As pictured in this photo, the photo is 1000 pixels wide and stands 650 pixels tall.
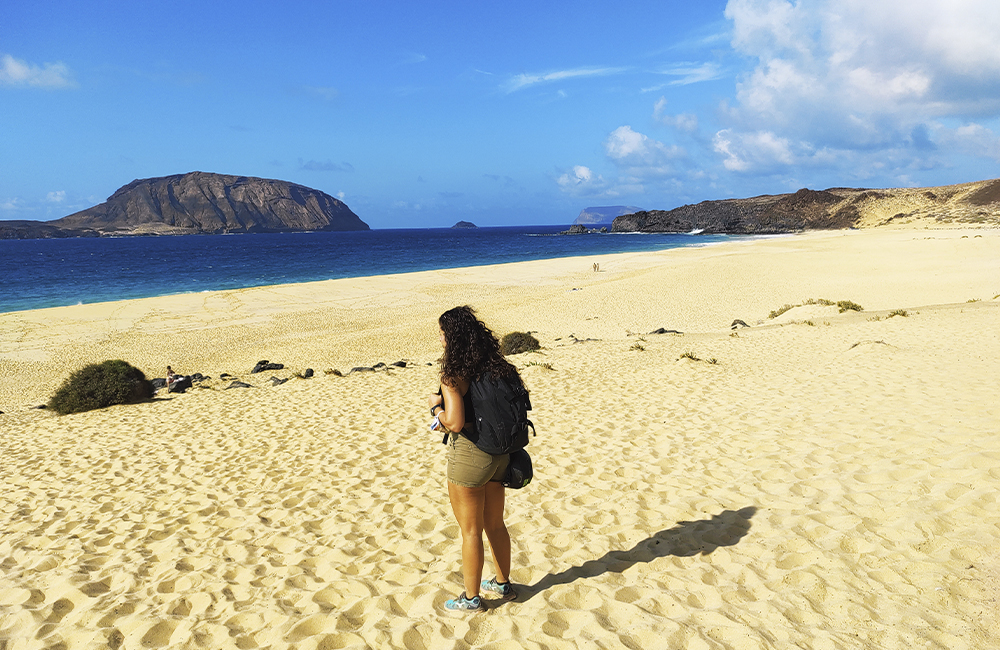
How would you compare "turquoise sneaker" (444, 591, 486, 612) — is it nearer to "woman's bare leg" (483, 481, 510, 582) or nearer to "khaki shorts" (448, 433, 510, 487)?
"woman's bare leg" (483, 481, 510, 582)

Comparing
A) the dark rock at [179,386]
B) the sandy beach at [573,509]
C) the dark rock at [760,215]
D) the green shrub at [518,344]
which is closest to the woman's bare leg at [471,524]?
the sandy beach at [573,509]

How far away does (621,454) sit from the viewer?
22.7 feet

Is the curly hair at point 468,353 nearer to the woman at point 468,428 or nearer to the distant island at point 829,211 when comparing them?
the woman at point 468,428

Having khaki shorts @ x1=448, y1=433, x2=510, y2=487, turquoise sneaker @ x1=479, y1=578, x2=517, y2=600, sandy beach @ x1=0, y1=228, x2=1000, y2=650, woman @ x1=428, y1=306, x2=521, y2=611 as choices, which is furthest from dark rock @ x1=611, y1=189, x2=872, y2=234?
khaki shorts @ x1=448, y1=433, x2=510, y2=487

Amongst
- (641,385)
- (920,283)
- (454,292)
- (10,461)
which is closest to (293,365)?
(10,461)

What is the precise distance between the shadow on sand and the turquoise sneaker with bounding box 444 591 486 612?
0.31 meters

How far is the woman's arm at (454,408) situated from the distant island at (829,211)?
87839mm

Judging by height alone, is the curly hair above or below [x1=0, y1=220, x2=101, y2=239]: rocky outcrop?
below

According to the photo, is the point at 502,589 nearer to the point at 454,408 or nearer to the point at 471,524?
the point at 471,524

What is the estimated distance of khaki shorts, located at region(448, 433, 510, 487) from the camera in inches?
137

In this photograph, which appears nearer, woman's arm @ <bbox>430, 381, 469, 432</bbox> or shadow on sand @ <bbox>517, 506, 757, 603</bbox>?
woman's arm @ <bbox>430, 381, 469, 432</bbox>

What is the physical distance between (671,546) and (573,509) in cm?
111

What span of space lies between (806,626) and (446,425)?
8.18ft

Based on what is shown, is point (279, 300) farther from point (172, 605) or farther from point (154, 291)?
point (172, 605)
